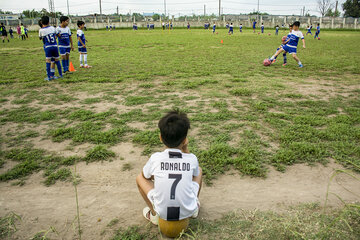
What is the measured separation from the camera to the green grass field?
3.47 m

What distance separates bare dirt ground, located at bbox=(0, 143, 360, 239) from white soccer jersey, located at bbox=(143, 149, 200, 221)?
452 mm

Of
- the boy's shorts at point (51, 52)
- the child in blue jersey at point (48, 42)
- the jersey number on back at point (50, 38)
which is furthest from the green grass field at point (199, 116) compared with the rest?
the jersey number on back at point (50, 38)

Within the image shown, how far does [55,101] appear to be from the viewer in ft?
19.4

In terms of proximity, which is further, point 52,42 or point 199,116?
point 52,42

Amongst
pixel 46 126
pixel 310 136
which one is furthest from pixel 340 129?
pixel 46 126

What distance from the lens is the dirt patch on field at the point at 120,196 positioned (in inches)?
97.0

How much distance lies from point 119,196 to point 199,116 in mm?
2513

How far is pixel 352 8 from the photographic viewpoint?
218 feet

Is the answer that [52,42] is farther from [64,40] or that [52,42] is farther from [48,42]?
[64,40]

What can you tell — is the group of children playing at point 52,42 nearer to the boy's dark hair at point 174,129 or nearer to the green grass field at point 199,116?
the green grass field at point 199,116

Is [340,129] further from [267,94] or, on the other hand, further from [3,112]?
[3,112]

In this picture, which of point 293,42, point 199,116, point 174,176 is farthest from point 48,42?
point 293,42

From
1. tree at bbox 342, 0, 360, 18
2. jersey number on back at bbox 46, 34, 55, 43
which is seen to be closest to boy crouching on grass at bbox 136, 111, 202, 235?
jersey number on back at bbox 46, 34, 55, 43

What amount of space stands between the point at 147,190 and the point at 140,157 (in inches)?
50.6
